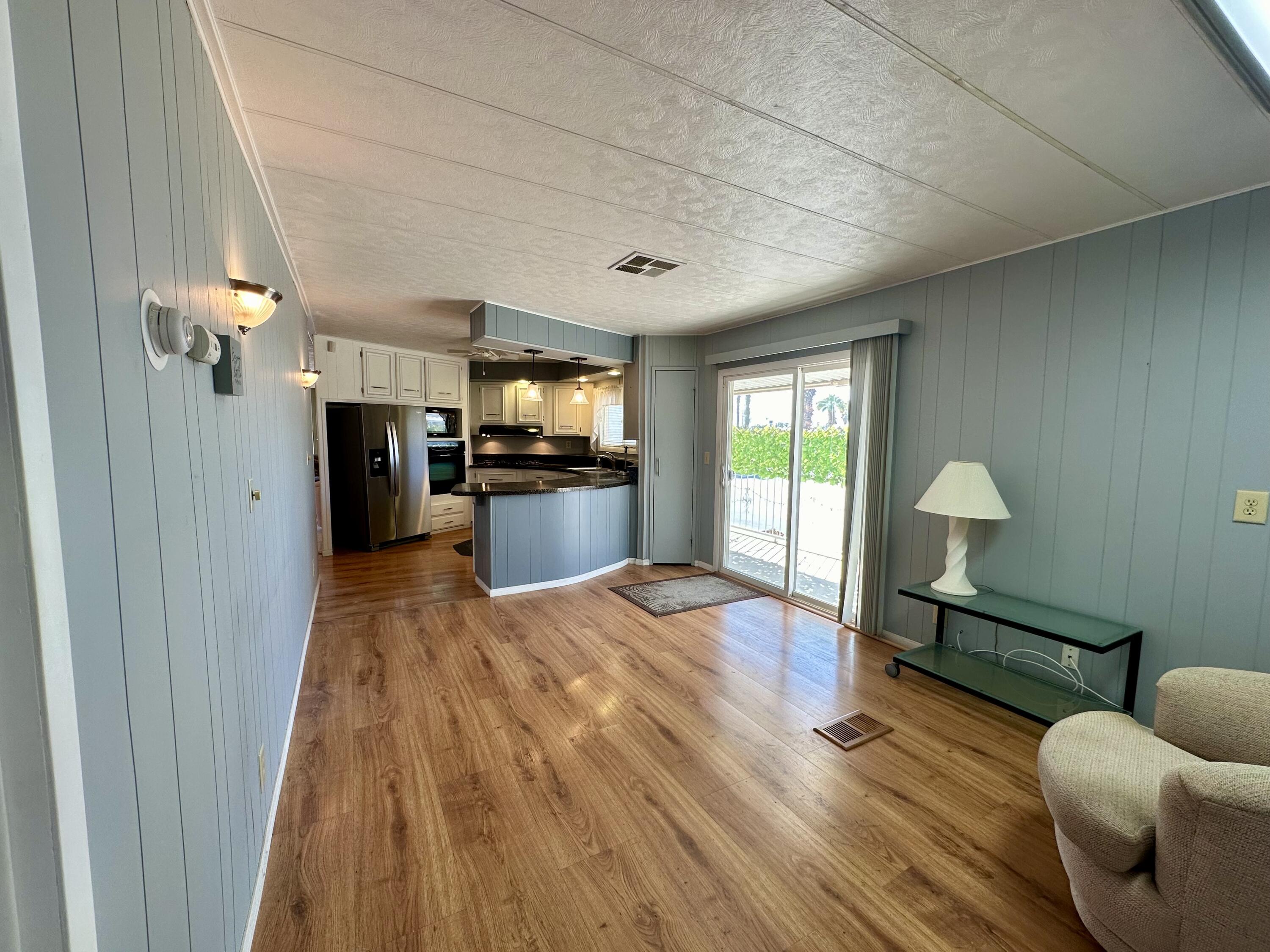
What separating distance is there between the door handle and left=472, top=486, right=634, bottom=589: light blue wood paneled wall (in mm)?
1776

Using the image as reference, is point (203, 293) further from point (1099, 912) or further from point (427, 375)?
point (427, 375)

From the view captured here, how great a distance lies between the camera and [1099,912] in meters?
1.39

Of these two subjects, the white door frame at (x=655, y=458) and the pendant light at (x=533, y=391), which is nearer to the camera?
the white door frame at (x=655, y=458)

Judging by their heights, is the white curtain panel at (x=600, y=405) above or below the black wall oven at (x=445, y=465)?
above

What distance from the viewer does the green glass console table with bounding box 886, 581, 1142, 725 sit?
2.30 metres

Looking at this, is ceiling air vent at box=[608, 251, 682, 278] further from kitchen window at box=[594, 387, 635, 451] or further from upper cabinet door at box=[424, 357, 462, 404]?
upper cabinet door at box=[424, 357, 462, 404]

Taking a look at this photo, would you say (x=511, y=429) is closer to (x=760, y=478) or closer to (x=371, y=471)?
(x=371, y=471)

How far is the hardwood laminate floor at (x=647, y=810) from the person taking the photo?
4.81 ft

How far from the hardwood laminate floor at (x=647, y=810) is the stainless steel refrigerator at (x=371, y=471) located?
2651mm

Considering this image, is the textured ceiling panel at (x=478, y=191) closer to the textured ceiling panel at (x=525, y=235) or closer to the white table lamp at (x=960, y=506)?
the textured ceiling panel at (x=525, y=235)

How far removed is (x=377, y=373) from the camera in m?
5.79

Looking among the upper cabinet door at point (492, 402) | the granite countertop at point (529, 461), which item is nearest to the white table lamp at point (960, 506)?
the granite countertop at point (529, 461)

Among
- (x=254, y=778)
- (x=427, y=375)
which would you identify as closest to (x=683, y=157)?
(x=254, y=778)

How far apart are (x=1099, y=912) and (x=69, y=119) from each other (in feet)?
8.96
